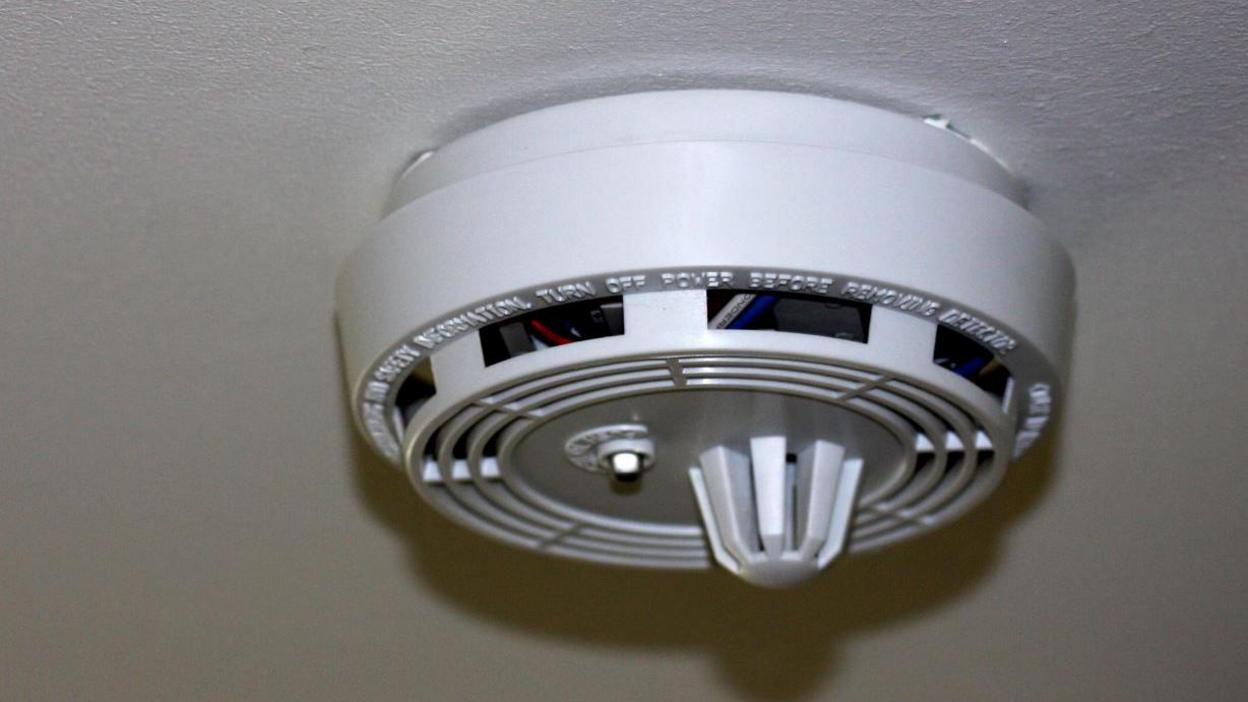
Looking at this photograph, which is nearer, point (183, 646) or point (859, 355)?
point (859, 355)

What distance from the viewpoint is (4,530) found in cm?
131

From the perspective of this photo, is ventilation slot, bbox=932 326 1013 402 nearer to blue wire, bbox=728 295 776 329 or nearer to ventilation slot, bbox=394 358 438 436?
blue wire, bbox=728 295 776 329

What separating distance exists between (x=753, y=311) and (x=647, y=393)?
0.31ft

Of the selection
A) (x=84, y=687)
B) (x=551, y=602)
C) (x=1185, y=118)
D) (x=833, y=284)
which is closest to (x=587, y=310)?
(x=833, y=284)

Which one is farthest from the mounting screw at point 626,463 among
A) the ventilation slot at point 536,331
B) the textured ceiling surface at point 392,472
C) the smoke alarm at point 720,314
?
the textured ceiling surface at point 392,472

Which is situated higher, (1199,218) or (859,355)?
(1199,218)

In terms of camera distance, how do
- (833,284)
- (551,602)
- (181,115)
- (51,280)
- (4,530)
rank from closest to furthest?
(833,284) → (181,115) → (51,280) → (4,530) → (551,602)

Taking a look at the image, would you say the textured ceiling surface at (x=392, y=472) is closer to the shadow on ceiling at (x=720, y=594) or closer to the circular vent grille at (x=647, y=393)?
the shadow on ceiling at (x=720, y=594)

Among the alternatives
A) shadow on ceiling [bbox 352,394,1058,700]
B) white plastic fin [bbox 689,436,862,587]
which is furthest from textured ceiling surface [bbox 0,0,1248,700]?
white plastic fin [bbox 689,436,862,587]

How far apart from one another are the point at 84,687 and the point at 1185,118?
1054 mm

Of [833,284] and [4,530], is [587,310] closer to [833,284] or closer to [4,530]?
[833,284]

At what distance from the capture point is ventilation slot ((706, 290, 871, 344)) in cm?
92

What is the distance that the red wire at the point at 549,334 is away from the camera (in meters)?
0.95

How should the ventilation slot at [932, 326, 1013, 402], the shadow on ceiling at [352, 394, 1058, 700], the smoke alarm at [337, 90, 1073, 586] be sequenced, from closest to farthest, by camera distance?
the smoke alarm at [337, 90, 1073, 586], the ventilation slot at [932, 326, 1013, 402], the shadow on ceiling at [352, 394, 1058, 700]
